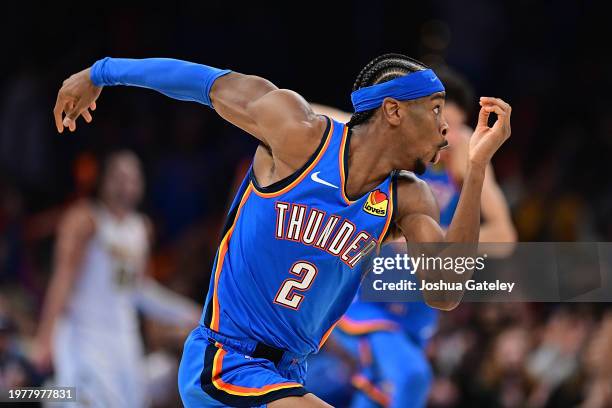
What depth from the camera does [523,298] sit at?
4.51 meters

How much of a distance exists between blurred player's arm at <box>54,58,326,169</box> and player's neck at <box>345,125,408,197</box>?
15 centimetres

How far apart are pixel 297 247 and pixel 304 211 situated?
0.13 m

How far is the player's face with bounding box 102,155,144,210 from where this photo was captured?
7.01 m

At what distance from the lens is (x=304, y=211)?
10.7ft

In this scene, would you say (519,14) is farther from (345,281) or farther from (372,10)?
(345,281)

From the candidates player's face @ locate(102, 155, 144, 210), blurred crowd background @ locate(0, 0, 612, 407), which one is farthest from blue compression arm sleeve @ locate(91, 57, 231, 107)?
blurred crowd background @ locate(0, 0, 612, 407)

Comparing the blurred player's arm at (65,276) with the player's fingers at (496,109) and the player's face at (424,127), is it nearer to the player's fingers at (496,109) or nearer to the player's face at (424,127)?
the player's face at (424,127)

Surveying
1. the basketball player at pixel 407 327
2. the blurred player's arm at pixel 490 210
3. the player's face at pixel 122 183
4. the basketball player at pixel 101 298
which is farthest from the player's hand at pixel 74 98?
the player's face at pixel 122 183

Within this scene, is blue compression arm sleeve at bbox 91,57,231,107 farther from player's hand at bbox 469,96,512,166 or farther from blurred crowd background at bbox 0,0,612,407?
blurred crowd background at bbox 0,0,612,407

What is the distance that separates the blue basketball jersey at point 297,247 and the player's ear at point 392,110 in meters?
0.16

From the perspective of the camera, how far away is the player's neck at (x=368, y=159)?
11.0 feet

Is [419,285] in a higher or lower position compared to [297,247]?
higher

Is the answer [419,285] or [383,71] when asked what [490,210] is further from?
[383,71]

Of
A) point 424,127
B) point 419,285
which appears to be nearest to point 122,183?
point 419,285
